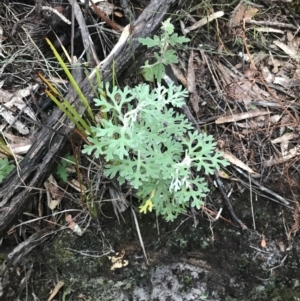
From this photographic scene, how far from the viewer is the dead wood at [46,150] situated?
1662 millimetres

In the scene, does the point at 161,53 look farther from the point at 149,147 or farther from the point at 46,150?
the point at 46,150

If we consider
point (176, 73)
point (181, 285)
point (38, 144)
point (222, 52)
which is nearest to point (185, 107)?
point (176, 73)

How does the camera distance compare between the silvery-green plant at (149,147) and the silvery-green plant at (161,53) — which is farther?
the silvery-green plant at (161,53)

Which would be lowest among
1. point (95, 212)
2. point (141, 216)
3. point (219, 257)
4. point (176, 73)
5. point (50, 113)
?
point (219, 257)

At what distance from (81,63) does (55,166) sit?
0.44 meters

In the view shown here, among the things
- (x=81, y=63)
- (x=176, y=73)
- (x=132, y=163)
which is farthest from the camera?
(x=176, y=73)

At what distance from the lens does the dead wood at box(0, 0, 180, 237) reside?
166cm

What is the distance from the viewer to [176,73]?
1953 mm

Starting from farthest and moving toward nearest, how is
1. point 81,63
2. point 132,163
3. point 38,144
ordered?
point 81,63 → point 38,144 → point 132,163

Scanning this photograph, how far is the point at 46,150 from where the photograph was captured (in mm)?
1675

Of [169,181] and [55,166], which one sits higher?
[55,166]

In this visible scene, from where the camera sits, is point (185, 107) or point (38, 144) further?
point (185, 107)

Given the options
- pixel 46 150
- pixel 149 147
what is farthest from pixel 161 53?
pixel 46 150

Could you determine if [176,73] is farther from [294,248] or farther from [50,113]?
[294,248]
